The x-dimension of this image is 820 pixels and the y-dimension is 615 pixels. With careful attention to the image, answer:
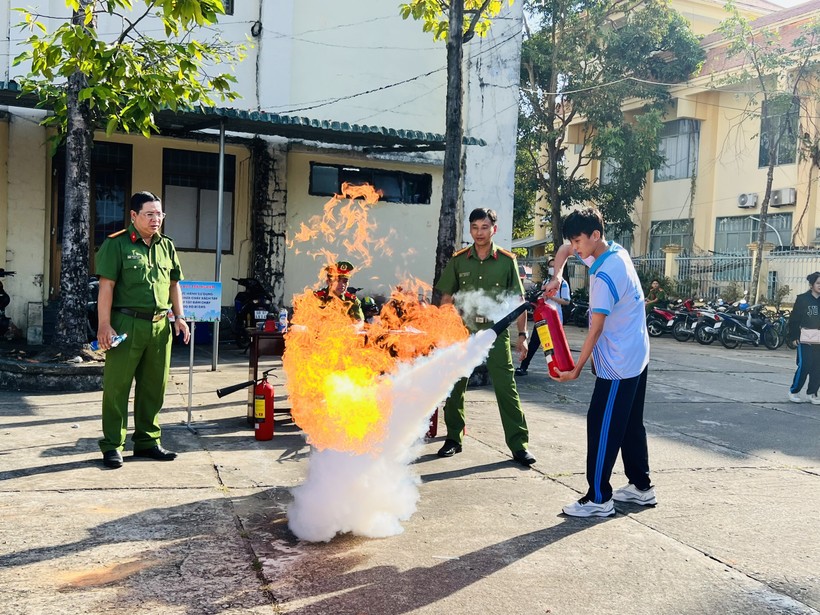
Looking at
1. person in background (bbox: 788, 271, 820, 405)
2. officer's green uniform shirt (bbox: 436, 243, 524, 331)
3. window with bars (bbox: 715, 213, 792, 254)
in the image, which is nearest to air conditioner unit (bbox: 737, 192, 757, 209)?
window with bars (bbox: 715, 213, 792, 254)

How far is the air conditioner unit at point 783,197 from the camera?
22328 mm

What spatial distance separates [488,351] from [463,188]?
32.9 ft

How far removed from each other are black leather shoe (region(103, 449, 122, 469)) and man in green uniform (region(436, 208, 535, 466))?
2549 millimetres

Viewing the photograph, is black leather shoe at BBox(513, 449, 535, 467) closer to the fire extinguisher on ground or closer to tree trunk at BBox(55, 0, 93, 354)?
the fire extinguisher on ground

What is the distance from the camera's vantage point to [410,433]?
16.2 ft

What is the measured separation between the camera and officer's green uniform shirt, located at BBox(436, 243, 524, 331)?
250 inches

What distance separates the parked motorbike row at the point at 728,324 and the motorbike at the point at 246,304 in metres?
10.9

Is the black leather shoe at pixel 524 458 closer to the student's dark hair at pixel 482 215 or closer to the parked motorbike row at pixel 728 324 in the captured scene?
the student's dark hair at pixel 482 215

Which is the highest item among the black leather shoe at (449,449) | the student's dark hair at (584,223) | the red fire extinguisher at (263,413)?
the student's dark hair at (584,223)

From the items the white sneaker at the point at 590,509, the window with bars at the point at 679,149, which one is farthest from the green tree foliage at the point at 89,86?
the window with bars at the point at 679,149

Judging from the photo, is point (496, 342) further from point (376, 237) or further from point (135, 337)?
point (376, 237)

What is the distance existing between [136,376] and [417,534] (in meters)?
2.62

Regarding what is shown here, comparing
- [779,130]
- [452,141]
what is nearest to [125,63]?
[452,141]

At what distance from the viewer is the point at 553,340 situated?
16.6ft
